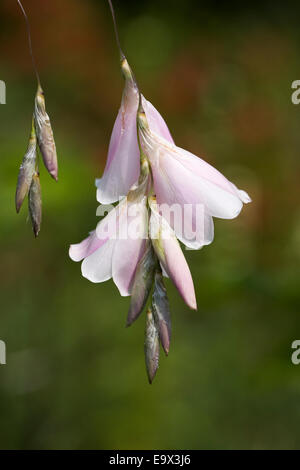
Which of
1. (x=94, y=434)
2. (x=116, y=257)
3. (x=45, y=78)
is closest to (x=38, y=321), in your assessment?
(x=94, y=434)

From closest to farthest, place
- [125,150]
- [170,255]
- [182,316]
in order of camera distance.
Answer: [170,255] → [125,150] → [182,316]

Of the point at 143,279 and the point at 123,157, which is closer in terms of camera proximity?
the point at 143,279

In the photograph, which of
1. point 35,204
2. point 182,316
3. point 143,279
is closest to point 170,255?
point 143,279

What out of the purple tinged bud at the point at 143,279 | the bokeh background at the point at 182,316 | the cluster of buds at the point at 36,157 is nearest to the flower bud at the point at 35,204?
the cluster of buds at the point at 36,157

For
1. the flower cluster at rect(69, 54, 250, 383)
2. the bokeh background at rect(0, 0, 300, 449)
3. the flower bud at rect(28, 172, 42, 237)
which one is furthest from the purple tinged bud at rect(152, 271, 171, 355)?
the bokeh background at rect(0, 0, 300, 449)

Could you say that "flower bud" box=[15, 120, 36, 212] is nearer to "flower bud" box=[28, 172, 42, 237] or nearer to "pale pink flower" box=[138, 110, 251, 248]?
"flower bud" box=[28, 172, 42, 237]

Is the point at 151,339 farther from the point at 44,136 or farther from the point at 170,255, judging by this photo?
the point at 44,136

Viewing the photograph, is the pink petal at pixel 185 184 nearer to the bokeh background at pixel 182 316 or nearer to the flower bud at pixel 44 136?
the flower bud at pixel 44 136
